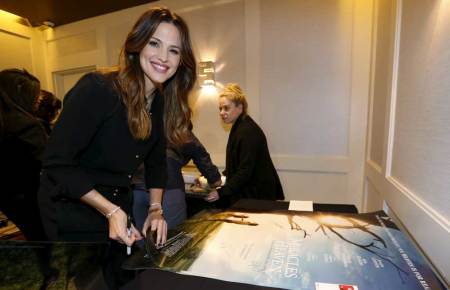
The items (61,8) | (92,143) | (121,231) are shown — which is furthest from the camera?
(61,8)

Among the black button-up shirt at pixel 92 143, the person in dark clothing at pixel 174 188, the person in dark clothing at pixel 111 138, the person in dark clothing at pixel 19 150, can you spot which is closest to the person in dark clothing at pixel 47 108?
the person in dark clothing at pixel 19 150

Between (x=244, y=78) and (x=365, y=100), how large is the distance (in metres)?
1.02

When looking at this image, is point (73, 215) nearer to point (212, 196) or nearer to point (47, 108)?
point (212, 196)

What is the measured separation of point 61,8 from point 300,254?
10.9 feet

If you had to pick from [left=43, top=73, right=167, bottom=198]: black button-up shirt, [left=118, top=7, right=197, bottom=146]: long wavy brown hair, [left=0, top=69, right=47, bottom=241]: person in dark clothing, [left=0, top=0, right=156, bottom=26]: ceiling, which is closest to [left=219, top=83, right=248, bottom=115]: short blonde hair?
[left=118, top=7, right=197, bottom=146]: long wavy brown hair

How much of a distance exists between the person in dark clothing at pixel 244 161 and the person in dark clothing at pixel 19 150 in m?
1.03

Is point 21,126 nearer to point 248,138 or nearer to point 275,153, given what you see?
point 248,138

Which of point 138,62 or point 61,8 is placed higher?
point 61,8

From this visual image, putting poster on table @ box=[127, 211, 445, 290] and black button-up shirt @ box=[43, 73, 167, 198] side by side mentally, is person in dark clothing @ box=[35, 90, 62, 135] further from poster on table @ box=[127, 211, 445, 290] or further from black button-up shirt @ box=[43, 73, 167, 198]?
poster on table @ box=[127, 211, 445, 290]

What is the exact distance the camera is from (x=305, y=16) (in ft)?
6.90

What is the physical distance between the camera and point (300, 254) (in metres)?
0.53

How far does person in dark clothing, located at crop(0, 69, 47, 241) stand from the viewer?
55.5 inches

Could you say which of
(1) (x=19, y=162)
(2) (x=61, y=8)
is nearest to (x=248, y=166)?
(1) (x=19, y=162)

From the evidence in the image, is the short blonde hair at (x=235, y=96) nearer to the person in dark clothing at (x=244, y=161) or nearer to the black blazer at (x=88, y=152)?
Answer: the person in dark clothing at (x=244, y=161)
